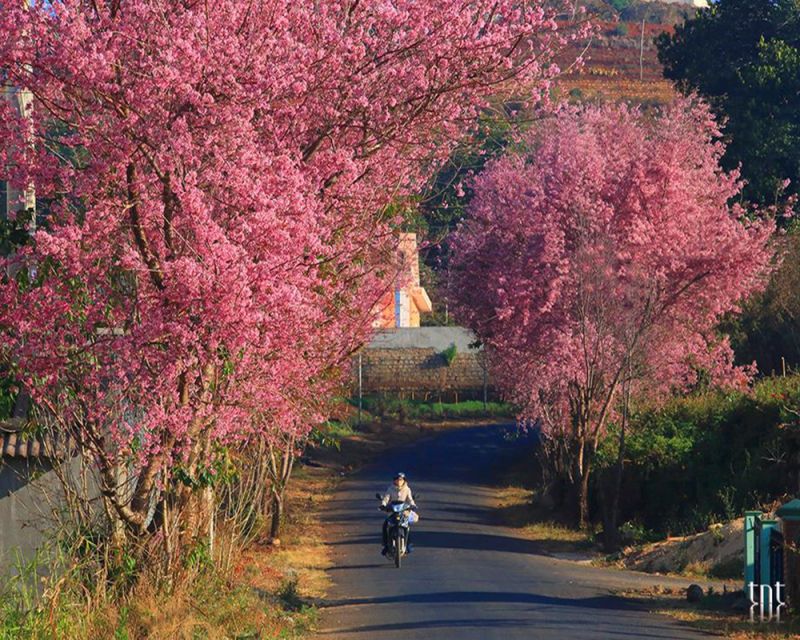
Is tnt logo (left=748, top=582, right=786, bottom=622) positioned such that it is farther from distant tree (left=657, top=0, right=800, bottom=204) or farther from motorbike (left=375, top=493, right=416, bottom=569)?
distant tree (left=657, top=0, right=800, bottom=204)

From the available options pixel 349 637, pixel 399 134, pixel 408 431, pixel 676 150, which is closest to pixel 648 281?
pixel 676 150

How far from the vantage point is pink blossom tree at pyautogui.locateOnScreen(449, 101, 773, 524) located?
32.0 m

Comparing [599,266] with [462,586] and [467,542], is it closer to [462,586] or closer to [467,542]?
[467,542]

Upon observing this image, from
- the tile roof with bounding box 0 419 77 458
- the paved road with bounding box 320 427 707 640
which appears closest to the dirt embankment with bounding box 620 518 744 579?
the paved road with bounding box 320 427 707 640

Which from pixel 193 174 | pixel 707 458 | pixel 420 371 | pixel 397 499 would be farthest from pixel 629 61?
pixel 193 174

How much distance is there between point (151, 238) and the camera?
12281 millimetres

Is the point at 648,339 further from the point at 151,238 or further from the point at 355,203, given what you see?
the point at 151,238

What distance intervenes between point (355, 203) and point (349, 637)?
16.9 feet

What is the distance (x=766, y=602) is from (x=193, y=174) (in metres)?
9.26

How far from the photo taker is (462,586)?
20750mm

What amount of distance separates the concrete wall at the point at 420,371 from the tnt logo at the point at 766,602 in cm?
4813

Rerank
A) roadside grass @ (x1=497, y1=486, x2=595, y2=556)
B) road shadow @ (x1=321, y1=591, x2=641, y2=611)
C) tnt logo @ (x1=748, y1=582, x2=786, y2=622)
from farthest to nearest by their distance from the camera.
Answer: roadside grass @ (x1=497, y1=486, x2=595, y2=556)
road shadow @ (x1=321, y1=591, x2=641, y2=611)
tnt logo @ (x1=748, y1=582, x2=786, y2=622)

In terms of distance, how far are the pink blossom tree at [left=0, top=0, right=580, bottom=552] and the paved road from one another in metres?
4.23

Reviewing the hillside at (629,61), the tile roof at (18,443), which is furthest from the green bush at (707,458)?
the hillside at (629,61)
